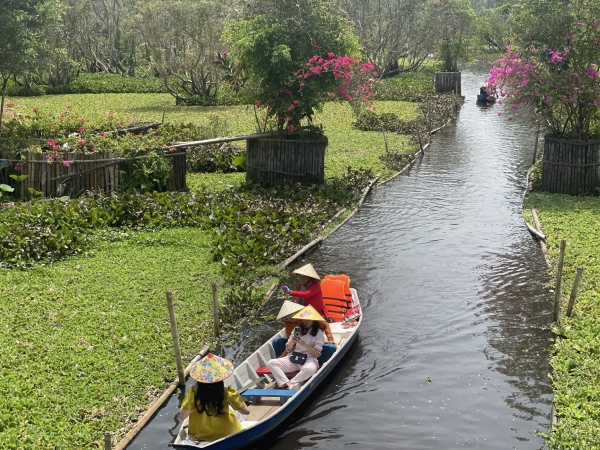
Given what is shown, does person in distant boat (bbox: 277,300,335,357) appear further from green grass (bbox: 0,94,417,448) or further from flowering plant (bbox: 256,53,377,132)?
flowering plant (bbox: 256,53,377,132)

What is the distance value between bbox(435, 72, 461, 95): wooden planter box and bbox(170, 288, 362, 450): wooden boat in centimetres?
3748

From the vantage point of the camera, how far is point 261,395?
10.5 meters

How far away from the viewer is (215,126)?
27750 millimetres

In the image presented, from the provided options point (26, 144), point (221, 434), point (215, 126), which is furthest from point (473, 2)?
point (221, 434)

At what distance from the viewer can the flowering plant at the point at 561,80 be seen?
20656 mm

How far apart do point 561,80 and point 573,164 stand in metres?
2.56

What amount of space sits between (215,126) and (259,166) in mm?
5835

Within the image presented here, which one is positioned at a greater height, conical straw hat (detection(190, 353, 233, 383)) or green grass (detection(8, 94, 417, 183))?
green grass (detection(8, 94, 417, 183))

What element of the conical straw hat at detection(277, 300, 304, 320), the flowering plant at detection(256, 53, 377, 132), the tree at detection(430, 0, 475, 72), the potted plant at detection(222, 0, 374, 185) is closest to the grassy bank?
the conical straw hat at detection(277, 300, 304, 320)

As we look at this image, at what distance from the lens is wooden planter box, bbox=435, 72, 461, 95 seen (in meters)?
47.0

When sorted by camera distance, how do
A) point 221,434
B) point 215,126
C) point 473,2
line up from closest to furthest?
point 221,434, point 215,126, point 473,2

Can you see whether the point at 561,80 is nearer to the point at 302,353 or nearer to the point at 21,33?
the point at 302,353

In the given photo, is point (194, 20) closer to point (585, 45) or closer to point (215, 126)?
point (215, 126)

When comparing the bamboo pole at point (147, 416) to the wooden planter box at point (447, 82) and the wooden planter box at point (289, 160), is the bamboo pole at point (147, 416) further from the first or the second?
the wooden planter box at point (447, 82)
